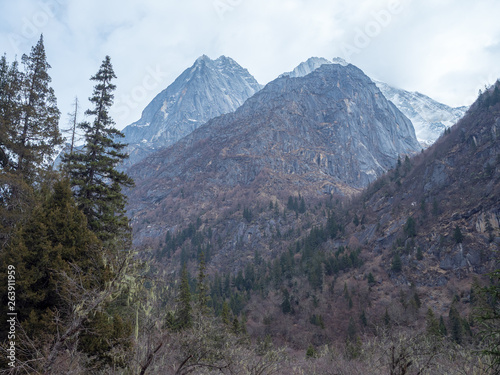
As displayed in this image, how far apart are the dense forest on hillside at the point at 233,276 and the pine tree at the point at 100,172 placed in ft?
0.31

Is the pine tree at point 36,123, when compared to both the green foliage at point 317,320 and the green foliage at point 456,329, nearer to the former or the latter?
the green foliage at point 456,329

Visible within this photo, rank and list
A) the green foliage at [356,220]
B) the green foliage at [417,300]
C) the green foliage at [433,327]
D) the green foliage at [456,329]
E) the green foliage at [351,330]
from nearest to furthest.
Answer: the green foliage at [433,327]
the green foliage at [456,329]
the green foliage at [351,330]
the green foliage at [417,300]
the green foliage at [356,220]

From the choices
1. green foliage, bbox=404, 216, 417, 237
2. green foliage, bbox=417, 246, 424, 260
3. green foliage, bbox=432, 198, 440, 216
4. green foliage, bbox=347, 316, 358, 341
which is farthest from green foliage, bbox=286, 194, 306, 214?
green foliage, bbox=347, 316, 358, 341

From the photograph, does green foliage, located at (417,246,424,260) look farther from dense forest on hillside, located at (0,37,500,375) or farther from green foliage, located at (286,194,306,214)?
green foliage, located at (286,194,306,214)

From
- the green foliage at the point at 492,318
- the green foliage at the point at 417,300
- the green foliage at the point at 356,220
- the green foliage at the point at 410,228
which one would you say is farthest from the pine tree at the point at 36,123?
the green foliage at the point at 356,220

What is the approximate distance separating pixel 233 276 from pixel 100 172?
8792 cm

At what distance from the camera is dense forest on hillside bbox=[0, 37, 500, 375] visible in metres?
10.7

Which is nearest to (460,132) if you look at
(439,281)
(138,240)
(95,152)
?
(439,281)

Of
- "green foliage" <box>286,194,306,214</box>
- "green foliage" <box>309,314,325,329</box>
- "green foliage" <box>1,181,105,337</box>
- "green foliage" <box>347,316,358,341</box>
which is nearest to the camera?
"green foliage" <box>1,181,105,337</box>

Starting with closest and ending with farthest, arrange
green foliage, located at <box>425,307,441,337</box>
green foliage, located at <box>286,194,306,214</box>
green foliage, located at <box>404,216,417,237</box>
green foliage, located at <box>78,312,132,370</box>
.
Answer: green foliage, located at <box>78,312,132,370</box> → green foliage, located at <box>425,307,441,337</box> → green foliage, located at <box>404,216,417,237</box> → green foliage, located at <box>286,194,306,214</box>

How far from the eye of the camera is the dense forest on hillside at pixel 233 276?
10748 mm

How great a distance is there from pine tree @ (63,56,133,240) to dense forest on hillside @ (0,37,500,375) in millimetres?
95

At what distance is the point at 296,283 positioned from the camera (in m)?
84.1

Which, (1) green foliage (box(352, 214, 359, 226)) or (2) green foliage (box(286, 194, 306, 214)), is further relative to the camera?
(2) green foliage (box(286, 194, 306, 214))
